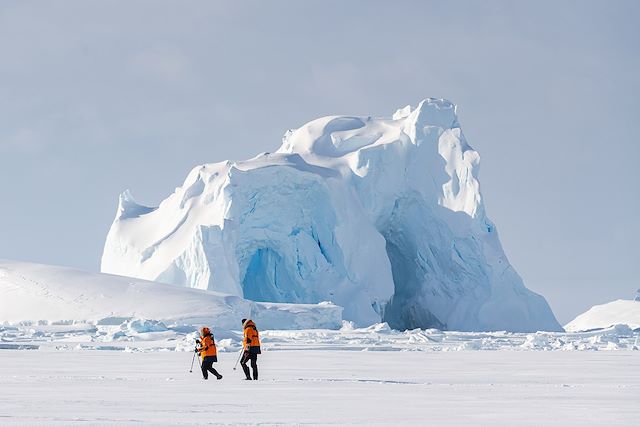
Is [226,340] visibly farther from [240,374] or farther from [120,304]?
[240,374]

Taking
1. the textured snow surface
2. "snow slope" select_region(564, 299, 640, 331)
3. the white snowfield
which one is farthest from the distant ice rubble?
"snow slope" select_region(564, 299, 640, 331)

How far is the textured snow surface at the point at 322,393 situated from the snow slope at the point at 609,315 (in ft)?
215

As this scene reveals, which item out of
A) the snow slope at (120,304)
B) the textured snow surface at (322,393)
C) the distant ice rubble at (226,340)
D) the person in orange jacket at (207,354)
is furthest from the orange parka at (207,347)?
the snow slope at (120,304)

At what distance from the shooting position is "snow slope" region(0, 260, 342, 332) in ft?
109

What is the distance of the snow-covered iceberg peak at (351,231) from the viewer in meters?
42.1

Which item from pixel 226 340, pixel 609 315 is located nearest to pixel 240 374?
pixel 226 340

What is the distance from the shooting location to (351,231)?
43719 millimetres

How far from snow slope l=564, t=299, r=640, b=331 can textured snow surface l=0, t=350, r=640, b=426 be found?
65511 mm

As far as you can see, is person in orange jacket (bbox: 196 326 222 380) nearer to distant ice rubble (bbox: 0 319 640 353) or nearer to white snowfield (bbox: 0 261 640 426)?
white snowfield (bbox: 0 261 640 426)

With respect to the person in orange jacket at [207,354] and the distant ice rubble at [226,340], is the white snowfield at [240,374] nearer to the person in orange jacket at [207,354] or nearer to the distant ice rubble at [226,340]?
the distant ice rubble at [226,340]

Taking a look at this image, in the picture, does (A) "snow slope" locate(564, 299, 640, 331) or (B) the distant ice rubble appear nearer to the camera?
(B) the distant ice rubble

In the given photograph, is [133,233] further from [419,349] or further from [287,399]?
[287,399]

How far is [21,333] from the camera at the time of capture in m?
30.8

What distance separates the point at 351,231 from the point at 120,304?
1314 cm
